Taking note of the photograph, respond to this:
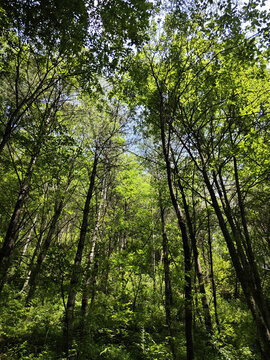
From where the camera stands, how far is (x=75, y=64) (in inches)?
187

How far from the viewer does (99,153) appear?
7324 millimetres

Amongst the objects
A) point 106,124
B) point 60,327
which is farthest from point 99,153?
point 60,327

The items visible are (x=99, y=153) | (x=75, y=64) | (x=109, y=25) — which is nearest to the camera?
(x=109, y=25)

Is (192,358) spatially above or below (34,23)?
below

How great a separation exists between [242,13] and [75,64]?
4.10m

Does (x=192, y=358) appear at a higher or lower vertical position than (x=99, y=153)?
lower

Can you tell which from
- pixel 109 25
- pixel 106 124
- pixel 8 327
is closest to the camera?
pixel 109 25

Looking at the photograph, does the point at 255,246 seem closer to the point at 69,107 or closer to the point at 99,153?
the point at 99,153

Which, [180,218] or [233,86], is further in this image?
[233,86]

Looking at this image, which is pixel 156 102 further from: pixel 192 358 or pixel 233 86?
pixel 192 358

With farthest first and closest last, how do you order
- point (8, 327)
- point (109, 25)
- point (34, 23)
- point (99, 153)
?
point (99, 153) → point (8, 327) → point (109, 25) → point (34, 23)

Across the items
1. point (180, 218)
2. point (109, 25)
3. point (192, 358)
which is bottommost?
point (192, 358)

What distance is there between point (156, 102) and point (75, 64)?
2557mm

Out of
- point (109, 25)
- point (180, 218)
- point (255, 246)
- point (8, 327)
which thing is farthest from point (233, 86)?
point (8, 327)
